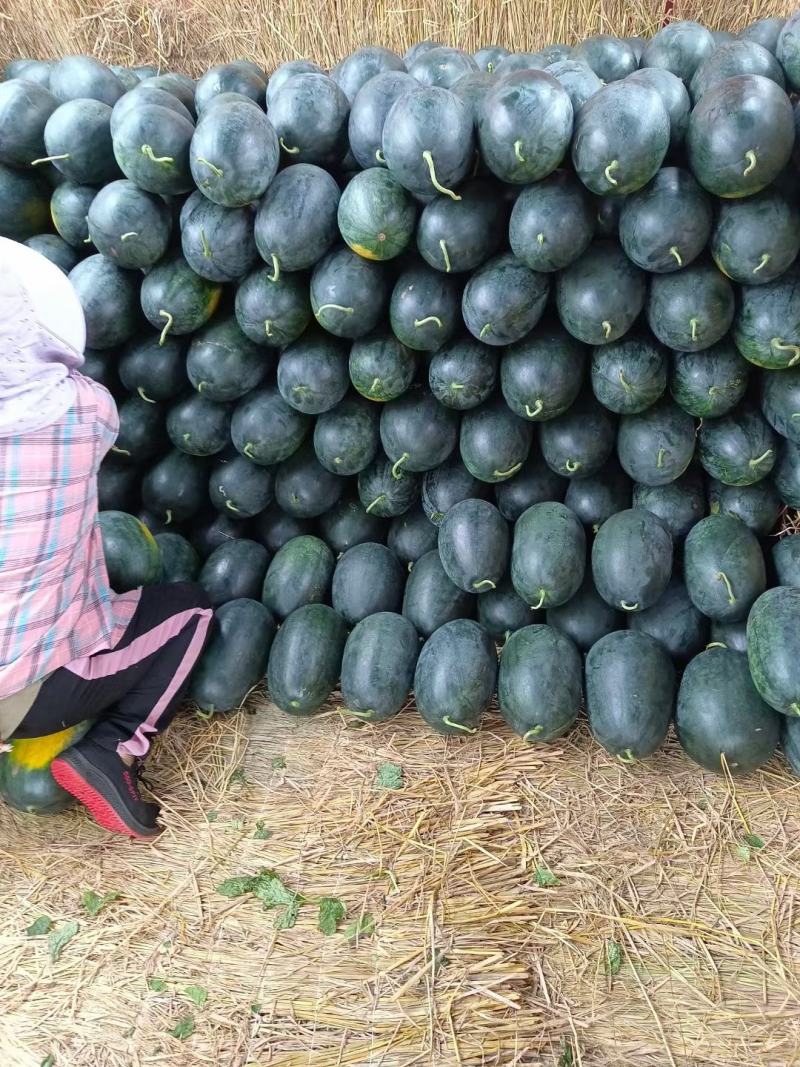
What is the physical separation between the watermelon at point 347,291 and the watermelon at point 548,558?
0.73m

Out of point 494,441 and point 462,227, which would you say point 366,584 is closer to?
point 494,441

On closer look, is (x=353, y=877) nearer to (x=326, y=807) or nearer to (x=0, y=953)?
(x=326, y=807)

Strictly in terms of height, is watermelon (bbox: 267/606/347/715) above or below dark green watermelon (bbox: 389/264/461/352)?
below

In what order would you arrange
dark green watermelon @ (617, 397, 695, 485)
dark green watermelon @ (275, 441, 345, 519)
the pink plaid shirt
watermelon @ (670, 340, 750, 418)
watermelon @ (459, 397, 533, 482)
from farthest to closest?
dark green watermelon @ (275, 441, 345, 519)
watermelon @ (459, 397, 533, 482)
dark green watermelon @ (617, 397, 695, 485)
watermelon @ (670, 340, 750, 418)
the pink plaid shirt

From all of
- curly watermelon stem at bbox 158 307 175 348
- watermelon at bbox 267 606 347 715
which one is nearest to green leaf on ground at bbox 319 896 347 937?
watermelon at bbox 267 606 347 715

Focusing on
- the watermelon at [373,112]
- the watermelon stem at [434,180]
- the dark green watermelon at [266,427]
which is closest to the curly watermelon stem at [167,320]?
the dark green watermelon at [266,427]

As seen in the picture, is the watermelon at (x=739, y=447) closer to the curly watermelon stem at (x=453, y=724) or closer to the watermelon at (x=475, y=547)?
the watermelon at (x=475, y=547)

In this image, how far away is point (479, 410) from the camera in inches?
88.4

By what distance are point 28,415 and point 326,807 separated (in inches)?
48.1

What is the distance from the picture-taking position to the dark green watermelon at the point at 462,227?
193cm

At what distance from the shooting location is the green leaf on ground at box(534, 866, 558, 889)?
5.98 feet

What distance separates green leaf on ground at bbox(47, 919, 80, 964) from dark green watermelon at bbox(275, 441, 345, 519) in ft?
4.29

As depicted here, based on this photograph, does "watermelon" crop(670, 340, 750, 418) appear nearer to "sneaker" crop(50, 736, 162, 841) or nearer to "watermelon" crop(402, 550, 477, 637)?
"watermelon" crop(402, 550, 477, 637)

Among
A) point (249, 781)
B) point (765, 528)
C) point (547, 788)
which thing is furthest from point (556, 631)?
point (249, 781)
